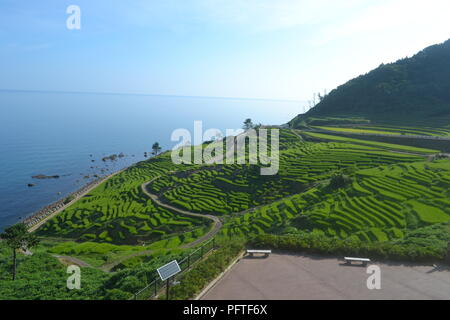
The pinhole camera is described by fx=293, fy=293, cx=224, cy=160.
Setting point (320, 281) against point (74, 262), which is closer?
point (320, 281)

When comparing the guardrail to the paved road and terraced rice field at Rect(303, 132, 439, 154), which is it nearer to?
the paved road

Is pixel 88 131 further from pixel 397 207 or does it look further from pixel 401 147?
pixel 397 207

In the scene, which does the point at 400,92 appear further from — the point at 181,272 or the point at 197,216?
the point at 181,272

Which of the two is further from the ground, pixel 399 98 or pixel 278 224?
pixel 399 98

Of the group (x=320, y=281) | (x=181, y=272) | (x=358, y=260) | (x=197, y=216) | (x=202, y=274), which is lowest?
(x=197, y=216)

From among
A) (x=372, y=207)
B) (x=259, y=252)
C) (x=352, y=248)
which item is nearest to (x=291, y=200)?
(x=372, y=207)

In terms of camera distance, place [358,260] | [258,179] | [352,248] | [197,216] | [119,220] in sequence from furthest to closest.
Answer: [258,179] → [119,220] → [197,216] → [352,248] → [358,260]

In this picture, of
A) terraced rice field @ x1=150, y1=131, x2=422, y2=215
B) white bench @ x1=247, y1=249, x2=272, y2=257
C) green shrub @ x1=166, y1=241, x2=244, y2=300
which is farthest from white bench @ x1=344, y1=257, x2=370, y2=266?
terraced rice field @ x1=150, y1=131, x2=422, y2=215
